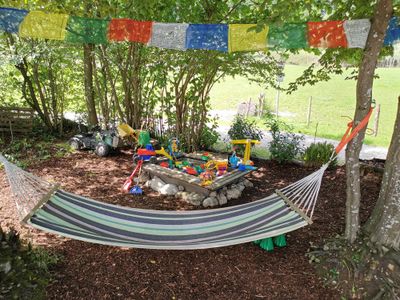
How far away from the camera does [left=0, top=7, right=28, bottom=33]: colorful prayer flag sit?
90.9 inches

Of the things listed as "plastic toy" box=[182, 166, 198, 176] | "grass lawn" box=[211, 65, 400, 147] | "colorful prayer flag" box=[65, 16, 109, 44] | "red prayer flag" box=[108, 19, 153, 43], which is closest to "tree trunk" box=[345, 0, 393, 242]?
"red prayer flag" box=[108, 19, 153, 43]

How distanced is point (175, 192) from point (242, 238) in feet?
4.95

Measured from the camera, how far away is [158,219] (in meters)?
2.32

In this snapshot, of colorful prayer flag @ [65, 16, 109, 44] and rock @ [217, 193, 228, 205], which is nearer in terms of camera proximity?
colorful prayer flag @ [65, 16, 109, 44]

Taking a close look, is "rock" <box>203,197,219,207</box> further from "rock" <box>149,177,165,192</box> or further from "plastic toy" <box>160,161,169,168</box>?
"plastic toy" <box>160,161,169,168</box>

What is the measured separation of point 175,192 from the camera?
3.37 metres

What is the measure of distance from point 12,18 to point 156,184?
6.93 ft

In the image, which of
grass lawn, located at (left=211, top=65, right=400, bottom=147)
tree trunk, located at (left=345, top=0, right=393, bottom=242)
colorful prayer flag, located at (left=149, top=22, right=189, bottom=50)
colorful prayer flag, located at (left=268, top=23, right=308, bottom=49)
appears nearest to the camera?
tree trunk, located at (left=345, top=0, right=393, bottom=242)

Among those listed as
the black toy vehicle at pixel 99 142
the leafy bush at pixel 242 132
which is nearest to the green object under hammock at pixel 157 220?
the black toy vehicle at pixel 99 142

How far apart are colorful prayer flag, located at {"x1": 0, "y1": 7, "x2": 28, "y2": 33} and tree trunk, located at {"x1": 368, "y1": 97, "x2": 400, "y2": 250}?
2.95 meters

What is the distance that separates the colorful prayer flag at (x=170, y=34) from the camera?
2.43 m

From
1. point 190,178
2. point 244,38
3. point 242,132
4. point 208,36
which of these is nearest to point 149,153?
point 190,178

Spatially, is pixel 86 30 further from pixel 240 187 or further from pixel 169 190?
pixel 240 187

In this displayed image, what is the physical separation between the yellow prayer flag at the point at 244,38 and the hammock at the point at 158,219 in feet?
3.21
